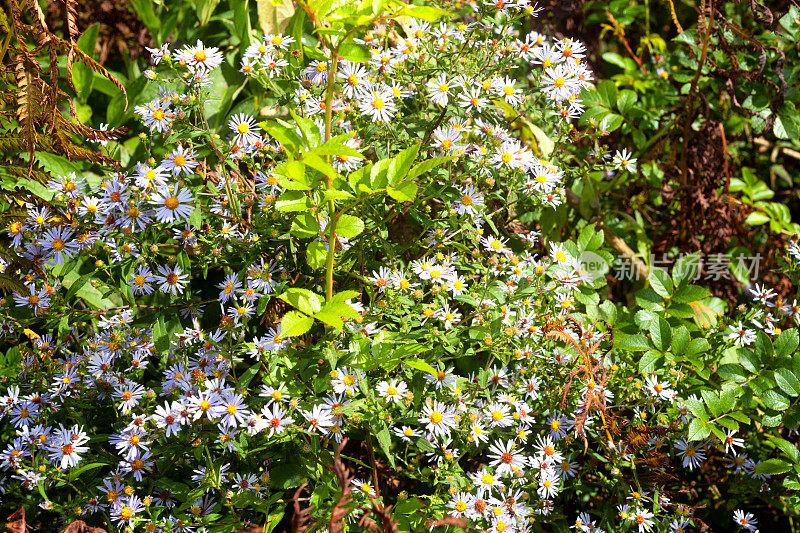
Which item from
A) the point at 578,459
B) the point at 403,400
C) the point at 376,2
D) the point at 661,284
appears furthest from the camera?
the point at 661,284

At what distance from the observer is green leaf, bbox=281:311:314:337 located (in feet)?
3.78

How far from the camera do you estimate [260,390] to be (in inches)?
53.2

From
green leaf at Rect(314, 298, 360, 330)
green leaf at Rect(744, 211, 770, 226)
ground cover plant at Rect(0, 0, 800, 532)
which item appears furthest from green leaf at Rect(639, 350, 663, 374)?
green leaf at Rect(744, 211, 770, 226)

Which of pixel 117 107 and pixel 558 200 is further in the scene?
pixel 117 107

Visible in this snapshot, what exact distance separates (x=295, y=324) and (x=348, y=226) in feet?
0.67

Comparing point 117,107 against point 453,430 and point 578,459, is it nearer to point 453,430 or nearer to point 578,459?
point 453,430

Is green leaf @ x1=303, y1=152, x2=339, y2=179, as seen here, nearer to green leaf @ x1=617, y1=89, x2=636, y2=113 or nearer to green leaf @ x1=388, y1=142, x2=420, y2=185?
green leaf @ x1=388, y1=142, x2=420, y2=185

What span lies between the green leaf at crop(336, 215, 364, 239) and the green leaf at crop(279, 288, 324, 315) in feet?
0.40

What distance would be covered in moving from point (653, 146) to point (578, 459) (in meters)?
1.15

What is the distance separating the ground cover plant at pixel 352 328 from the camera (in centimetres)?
126

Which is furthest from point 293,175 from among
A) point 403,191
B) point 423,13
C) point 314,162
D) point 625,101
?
point 625,101

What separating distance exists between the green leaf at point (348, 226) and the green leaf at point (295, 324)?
0.54 ft

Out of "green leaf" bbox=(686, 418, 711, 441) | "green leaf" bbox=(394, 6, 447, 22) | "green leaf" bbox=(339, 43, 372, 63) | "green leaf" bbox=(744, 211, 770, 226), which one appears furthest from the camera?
"green leaf" bbox=(744, 211, 770, 226)

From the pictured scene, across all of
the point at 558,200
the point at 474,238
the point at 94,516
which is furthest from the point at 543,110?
the point at 94,516
